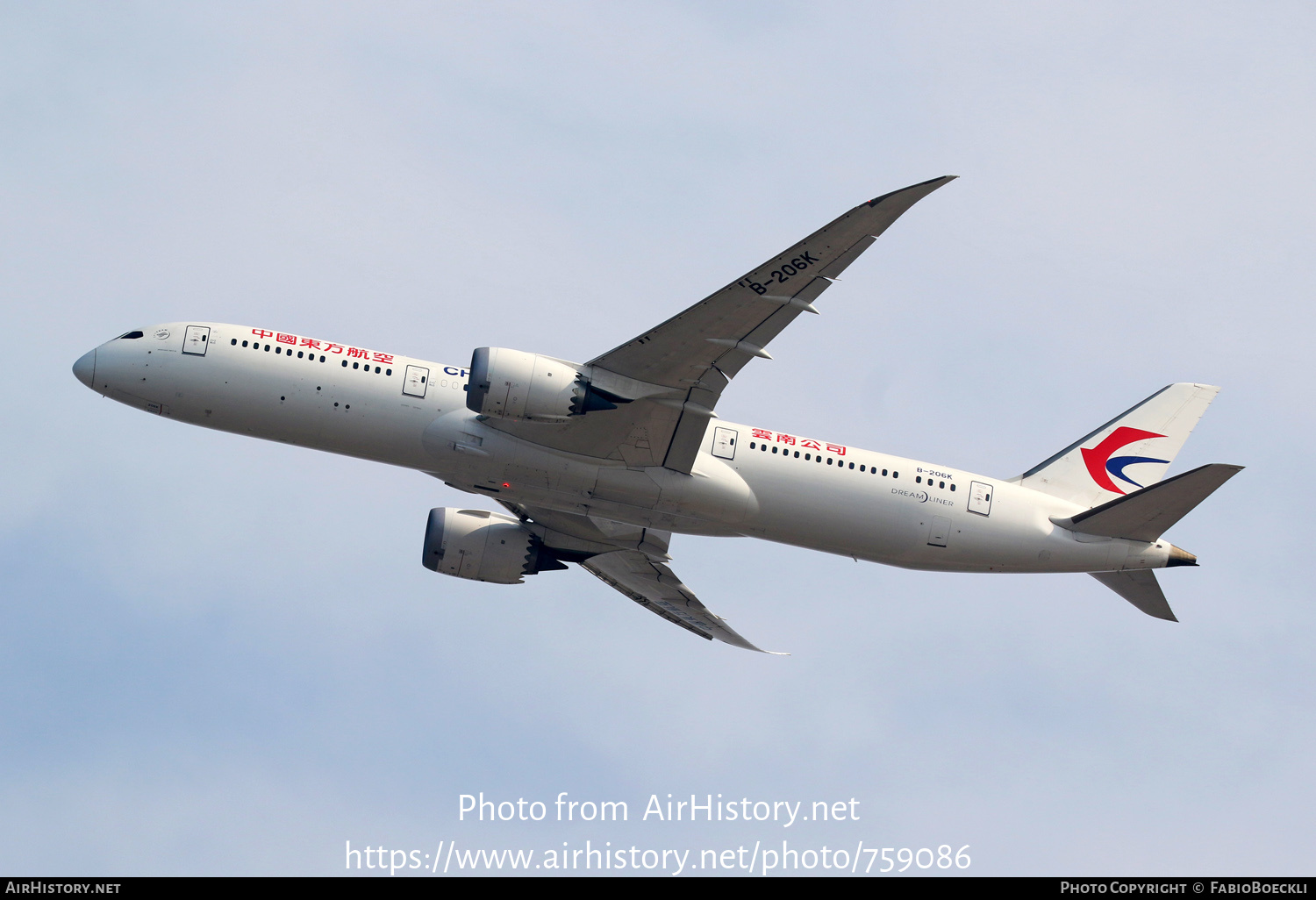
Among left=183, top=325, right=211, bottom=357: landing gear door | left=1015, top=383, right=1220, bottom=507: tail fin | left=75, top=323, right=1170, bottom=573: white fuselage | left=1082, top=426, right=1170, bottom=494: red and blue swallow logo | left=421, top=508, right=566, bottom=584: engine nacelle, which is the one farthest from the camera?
left=421, top=508, right=566, bottom=584: engine nacelle

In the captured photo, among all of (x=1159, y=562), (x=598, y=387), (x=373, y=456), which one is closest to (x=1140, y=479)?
(x=1159, y=562)

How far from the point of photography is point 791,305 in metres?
33.9

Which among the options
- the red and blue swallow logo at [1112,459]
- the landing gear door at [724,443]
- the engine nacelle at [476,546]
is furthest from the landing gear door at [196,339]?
the red and blue swallow logo at [1112,459]

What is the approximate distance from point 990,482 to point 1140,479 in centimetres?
707

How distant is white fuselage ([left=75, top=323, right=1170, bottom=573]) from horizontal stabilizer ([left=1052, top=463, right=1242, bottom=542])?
424mm

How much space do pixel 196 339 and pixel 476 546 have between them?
39.6 feet

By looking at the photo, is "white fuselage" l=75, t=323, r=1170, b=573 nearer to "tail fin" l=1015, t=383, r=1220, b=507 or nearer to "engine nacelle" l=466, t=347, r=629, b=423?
"engine nacelle" l=466, t=347, r=629, b=423

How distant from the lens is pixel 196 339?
37281mm

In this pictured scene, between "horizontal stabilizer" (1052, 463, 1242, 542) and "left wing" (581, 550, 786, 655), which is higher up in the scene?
"horizontal stabilizer" (1052, 463, 1242, 542)

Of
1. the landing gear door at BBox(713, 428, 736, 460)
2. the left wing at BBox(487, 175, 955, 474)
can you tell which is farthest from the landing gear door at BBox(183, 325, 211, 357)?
the landing gear door at BBox(713, 428, 736, 460)

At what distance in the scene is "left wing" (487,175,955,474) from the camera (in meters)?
32.9

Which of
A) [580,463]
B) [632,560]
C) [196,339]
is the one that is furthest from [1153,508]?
[196,339]

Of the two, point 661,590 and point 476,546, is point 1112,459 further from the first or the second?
point 476,546

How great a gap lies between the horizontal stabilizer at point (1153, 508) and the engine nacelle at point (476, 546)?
1791cm
